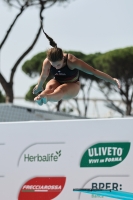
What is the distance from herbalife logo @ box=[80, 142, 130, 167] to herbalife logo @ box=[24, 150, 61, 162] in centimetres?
28

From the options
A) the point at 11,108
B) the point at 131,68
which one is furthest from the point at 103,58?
the point at 11,108

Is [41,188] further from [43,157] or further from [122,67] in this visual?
[122,67]

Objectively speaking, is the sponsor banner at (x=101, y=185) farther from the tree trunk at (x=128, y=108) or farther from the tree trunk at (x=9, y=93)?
the tree trunk at (x=128, y=108)

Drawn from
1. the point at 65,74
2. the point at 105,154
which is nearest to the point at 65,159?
the point at 105,154

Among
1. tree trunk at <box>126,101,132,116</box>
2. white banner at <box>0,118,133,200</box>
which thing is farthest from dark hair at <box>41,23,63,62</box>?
tree trunk at <box>126,101,132,116</box>

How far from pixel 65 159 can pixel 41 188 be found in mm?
442

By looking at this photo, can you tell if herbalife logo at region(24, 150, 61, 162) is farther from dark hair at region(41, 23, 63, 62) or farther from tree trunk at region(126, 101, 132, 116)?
tree trunk at region(126, 101, 132, 116)

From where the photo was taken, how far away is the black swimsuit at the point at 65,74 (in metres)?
6.21

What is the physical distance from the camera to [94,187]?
5863 mm

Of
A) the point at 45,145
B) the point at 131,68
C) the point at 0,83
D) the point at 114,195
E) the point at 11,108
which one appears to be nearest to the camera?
the point at 114,195

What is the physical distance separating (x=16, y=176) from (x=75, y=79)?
1263 millimetres

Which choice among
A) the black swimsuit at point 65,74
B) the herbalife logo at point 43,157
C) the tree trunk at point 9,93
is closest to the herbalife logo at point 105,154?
the herbalife logo at point 43,157

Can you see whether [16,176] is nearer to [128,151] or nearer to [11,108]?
[128,151]

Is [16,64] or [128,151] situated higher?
[128,151]
